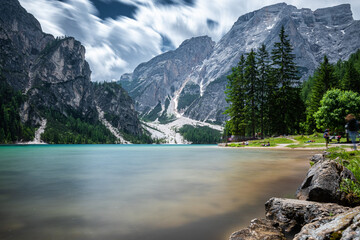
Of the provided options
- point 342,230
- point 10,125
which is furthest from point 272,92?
point 10,125

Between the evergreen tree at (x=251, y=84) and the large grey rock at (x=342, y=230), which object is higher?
the evergreen tree at (x=251, y=84)

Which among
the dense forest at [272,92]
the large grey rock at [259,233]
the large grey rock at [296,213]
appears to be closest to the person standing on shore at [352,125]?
the large grey rock at [296,213]

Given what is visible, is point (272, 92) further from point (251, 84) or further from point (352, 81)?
point (352, 81)

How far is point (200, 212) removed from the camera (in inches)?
263

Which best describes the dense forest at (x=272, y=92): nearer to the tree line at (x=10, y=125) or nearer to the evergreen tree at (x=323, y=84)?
the evergreen tree at (x=323, y=84)

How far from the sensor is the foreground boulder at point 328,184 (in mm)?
6562

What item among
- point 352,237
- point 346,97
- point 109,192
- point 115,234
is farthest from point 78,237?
point 346,97

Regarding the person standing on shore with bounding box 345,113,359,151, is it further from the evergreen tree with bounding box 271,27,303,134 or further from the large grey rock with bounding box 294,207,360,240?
the evergreen tree with bounding box 271,27,303,134

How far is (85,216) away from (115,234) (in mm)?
1781

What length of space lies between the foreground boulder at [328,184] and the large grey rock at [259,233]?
101 inches

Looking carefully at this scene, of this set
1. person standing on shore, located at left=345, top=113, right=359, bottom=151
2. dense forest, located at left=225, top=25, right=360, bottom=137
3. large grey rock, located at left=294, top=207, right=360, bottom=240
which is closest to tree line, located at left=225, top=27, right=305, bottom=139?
dense forest, located at left=225, top=25, right=360, bottom=137

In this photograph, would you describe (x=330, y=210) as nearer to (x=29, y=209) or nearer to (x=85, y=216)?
(x=85, y=216)

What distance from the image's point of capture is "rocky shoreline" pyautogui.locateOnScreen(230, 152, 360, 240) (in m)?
3.67

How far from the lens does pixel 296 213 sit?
5.95 metres
